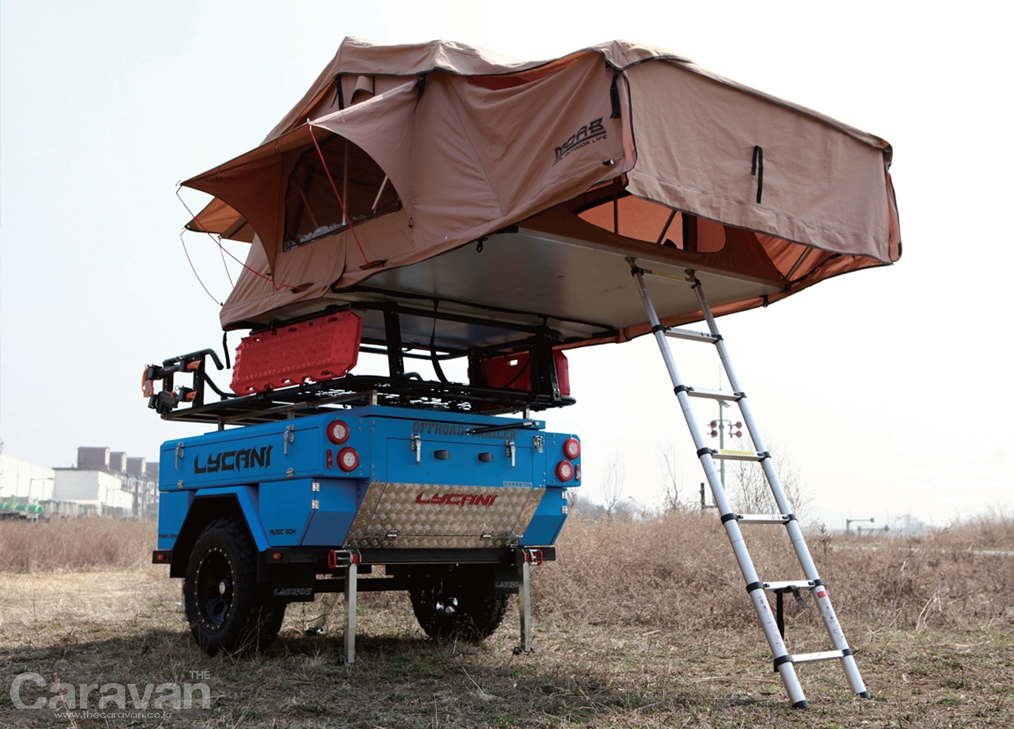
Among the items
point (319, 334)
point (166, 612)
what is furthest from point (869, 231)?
point (166, 612)

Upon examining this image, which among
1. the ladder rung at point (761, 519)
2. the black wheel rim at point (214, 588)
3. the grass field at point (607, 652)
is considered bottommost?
the grass field at point (607, 652)

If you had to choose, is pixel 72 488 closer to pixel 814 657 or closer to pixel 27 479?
pixel 27 479

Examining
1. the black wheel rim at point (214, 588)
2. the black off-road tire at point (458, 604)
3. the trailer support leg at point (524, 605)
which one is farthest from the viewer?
the black off-road tire at point (458, 604)

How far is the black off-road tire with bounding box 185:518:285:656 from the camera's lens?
6961mm

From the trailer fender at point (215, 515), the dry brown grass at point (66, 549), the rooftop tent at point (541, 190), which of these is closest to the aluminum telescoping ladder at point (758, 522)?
the rooftop tent at point (541, 190)

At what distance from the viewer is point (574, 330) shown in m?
8.46

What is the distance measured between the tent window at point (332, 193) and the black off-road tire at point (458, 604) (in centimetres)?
296

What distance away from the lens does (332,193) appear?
283 inches

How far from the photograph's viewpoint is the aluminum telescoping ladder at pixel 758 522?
217 inches

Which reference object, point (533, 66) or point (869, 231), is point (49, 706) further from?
point (869, 231)

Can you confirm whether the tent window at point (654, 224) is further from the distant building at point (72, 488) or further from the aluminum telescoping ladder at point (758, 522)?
the distant building at point (72, 488)

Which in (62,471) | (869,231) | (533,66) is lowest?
(869,231)

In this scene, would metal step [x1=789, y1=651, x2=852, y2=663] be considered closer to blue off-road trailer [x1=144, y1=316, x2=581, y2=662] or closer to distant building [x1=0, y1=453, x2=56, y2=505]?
blue off-road trailer [x1=144, y1=316, x2=581, y2=662]

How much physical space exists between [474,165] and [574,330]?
2.83 m
